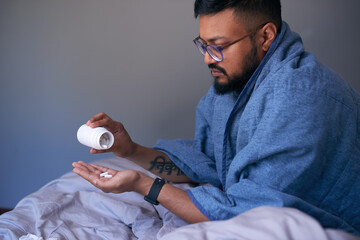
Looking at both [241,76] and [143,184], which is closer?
[143,184]

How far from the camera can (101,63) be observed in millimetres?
2314

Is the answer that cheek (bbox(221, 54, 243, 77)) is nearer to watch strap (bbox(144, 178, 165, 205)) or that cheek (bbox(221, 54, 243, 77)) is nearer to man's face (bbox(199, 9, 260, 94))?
man's face (bbox(199, 9, 260, 94))

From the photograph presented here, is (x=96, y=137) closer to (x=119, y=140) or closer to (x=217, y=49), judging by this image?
(x=119, y=140)

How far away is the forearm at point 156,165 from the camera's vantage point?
60.4 inches

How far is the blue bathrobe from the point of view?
97 cm

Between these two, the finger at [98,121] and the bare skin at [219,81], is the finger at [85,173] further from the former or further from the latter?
the finger at [98,121]

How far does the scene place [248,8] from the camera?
3.94ft

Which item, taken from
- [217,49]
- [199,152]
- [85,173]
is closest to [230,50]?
[217,49]

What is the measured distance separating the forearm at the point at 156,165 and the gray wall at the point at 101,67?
813mm

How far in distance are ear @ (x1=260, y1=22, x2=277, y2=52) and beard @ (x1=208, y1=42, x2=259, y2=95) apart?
42 mm

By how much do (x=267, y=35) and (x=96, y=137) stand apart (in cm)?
72

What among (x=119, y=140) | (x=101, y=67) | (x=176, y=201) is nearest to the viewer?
(x=176, y=201)

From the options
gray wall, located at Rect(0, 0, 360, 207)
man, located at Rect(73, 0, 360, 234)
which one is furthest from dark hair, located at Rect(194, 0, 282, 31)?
gray wall, located at Rect(0, 0, 360, 207)

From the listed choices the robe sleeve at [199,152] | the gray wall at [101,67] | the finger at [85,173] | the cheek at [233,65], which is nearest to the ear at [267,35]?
the cheek at [233,65]
